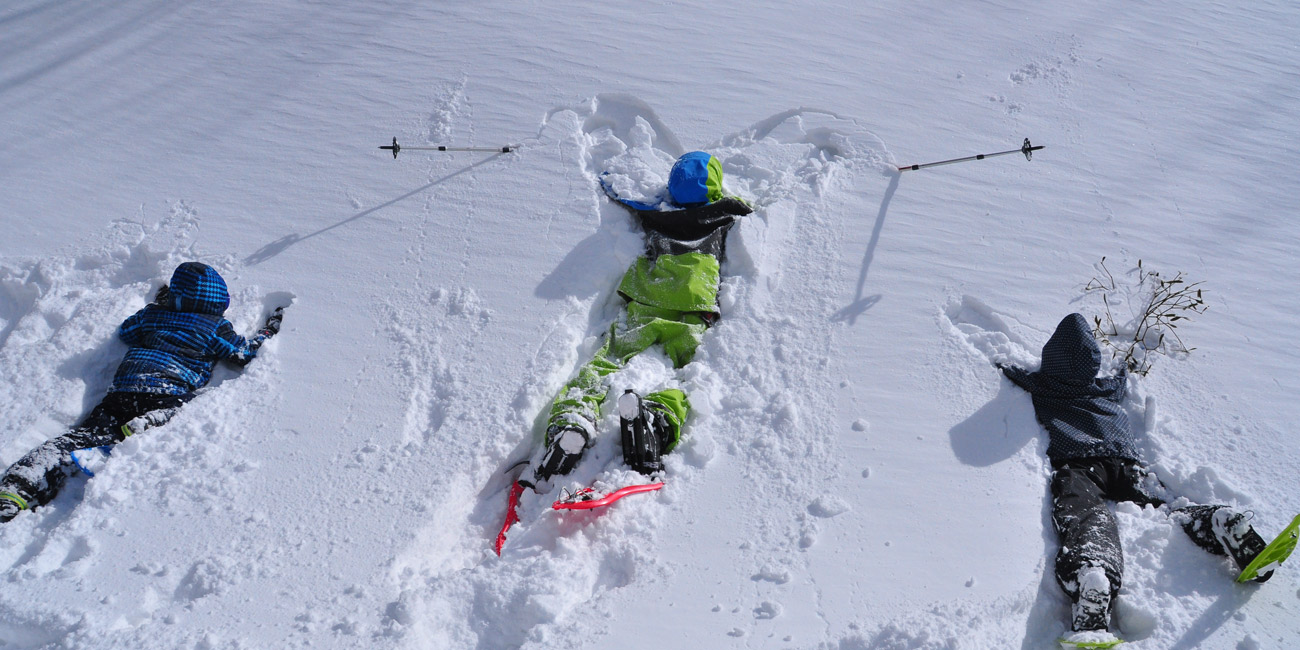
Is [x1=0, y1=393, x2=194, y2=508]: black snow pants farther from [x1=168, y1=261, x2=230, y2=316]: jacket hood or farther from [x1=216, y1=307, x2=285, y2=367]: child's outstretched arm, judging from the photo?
[x1=168, y1=261, x2=230, y2=316]: jacket hood

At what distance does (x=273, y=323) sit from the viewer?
3430 millimetres

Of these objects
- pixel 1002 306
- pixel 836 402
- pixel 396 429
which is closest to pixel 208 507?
pixel 396 429

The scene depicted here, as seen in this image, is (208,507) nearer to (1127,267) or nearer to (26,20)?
(1127,267)

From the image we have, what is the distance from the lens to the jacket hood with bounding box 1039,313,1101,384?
2920 millimetres

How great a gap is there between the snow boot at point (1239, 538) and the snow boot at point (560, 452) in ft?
7.12

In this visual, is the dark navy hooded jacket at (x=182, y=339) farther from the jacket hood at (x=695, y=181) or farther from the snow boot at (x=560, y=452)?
the jacket hood at (x=695, y=181)

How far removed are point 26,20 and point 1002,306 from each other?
6.53 meters

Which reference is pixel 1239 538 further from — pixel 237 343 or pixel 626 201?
pixel 237 343

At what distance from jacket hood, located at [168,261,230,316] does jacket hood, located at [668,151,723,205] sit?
2.13 metres

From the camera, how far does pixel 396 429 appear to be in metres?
3.00

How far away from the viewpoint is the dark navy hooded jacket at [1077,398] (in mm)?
2838

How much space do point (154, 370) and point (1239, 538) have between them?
4082 mm

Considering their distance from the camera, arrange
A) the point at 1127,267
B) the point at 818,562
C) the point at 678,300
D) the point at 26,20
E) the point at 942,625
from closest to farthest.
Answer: the point at 942,625
the point at 818,562
the point at 678,300
the point at 1127,267
the point at 26,20

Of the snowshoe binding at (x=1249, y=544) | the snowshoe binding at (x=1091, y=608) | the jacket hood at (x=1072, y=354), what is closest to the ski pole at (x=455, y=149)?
the jacket hood at (x=1072, y=354)
